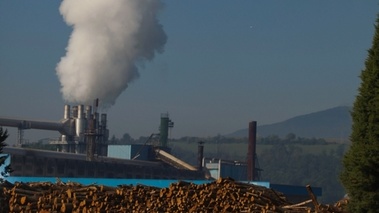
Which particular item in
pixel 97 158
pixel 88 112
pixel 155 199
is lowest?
pixel 155 199

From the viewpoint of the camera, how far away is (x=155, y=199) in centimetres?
1997

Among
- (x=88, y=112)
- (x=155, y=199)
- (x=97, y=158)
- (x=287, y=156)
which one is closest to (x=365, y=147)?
(x=155, y=199)

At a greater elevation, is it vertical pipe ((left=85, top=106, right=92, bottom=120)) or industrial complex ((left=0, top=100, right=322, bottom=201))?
vertical pipe ((left=85, top=106, right=92, bottom=120))

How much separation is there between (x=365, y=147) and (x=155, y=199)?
Answer: 16.0 ft

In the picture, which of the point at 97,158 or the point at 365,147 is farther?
the point at 97,158

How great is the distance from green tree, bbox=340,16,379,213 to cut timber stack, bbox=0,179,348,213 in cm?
141

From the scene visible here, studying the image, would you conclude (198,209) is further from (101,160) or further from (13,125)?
(13,125)

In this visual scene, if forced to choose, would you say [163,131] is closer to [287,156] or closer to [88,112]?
[88,112]

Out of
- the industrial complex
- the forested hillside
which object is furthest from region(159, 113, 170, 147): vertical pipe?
the forested hillside

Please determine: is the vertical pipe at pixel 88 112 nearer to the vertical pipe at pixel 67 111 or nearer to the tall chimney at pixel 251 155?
the vertical pipe at pixel 67 111

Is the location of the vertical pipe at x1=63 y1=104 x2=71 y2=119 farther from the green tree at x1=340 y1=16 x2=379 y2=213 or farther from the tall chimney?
the green tree at x1=340 y1=16 x2=379 y2=213

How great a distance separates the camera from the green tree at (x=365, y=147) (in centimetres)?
1742

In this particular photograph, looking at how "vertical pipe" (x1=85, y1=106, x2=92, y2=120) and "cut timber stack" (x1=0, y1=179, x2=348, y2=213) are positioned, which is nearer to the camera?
"cut timber stack" (x1=0, y1=179, x2=348, y2=213)

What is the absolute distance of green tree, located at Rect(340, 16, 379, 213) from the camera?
17.4 metres
